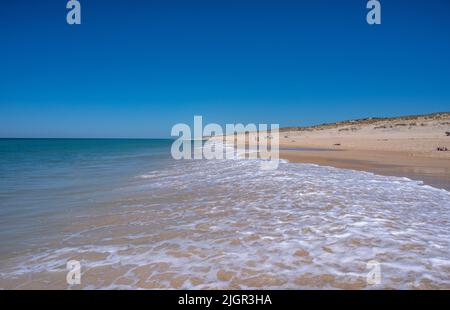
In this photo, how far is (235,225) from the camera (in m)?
5.11

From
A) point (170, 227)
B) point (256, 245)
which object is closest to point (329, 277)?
point (256, 245)

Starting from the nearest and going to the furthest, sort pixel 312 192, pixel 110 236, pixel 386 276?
pixel 386 276 < pixel 110 236 < pixel 312 192

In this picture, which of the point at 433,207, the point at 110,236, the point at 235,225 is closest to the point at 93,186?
the point at 110,236

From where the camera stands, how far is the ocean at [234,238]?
331 centimetres

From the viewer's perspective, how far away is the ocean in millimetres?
3314

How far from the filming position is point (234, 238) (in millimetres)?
4480

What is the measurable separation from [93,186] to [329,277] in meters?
9.04

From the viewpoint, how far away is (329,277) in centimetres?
324
